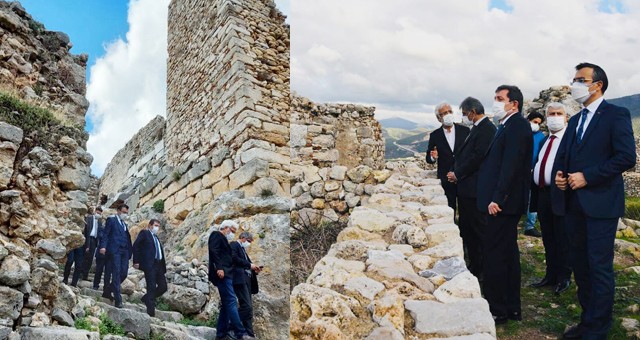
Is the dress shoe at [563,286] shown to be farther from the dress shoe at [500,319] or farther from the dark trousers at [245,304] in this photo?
the dark trousers at [245,304]

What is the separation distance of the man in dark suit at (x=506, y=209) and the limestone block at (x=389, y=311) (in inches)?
34.1

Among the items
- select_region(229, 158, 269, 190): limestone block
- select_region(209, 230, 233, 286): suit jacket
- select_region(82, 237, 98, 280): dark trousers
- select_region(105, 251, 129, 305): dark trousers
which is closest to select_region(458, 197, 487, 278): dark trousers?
select_region(209, 230, 233, 286): suit jacket

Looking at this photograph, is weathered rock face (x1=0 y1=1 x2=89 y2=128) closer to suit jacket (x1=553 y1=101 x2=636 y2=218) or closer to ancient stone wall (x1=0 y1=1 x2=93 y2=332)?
ancient stone wall (x1=0 y1=1 x2=93 y2=332)

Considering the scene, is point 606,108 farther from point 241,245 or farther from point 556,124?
point 241,245

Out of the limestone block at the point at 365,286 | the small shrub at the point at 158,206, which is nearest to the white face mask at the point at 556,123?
the limestone block at the point at 365,286

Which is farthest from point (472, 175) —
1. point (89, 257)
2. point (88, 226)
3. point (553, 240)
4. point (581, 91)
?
point (88, 226)

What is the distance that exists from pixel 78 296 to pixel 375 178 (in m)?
3.14

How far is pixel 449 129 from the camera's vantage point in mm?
4773

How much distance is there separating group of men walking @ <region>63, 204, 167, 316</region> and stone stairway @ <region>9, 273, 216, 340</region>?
8 cm

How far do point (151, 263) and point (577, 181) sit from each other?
10.9 ft

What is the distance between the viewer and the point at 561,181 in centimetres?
278

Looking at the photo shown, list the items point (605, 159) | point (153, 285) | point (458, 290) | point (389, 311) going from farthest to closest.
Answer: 1. point (153, 285)
2. point (605, 159)
3. point (458, 290)
4. point (389, 311)

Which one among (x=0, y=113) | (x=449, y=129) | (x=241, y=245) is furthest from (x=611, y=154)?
(x=0, y=113)

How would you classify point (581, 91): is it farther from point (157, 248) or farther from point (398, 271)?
point (157, 248)
